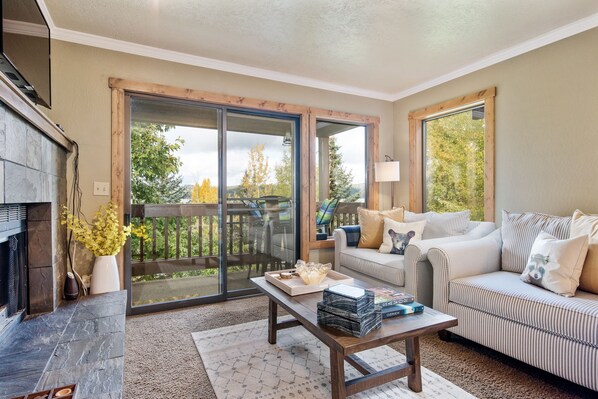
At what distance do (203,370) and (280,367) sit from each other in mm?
483

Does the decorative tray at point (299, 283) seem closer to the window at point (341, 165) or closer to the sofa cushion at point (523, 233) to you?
the sofa cushion at point (523, 233)

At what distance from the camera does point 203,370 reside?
2.04 meters

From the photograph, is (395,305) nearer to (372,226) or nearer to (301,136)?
(372,226)

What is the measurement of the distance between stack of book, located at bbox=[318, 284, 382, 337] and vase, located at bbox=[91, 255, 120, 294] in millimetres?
1948

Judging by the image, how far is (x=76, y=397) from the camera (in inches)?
48.4

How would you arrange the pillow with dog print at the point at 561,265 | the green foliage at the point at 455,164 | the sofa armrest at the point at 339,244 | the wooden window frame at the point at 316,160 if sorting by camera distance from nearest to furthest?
1. the pillow with dog print at the point at 561,265
2. the green foliage at the point at 455,164
3. the sofa armrest at the point at 339,244
4. the wooden window frame at the point at 316,160

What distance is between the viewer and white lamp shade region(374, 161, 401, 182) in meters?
4.08

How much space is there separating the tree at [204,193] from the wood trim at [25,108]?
4.07 ft

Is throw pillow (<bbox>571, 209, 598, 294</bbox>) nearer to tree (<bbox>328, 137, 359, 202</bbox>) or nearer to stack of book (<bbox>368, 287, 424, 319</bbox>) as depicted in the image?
stack of book (<bbox>368, 287, 424, 319</bbox>)

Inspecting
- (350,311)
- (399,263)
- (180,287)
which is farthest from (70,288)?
(399,263)

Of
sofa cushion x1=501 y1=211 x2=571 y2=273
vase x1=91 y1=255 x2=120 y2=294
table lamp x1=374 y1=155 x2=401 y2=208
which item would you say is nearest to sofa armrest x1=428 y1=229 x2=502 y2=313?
sofa cushion x1=501 y1=211 x2=571 y2=273

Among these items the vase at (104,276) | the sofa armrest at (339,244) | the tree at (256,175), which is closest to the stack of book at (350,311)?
the vase at (104,276)

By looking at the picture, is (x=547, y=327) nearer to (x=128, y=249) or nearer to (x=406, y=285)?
(x=406, y=285)

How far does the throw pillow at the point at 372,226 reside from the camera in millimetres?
3557
